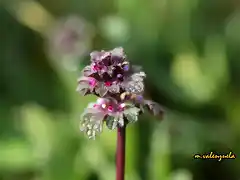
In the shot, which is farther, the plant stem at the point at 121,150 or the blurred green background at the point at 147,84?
the blurred green background at the point at 147,84

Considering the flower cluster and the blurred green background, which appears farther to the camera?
the blurred green background

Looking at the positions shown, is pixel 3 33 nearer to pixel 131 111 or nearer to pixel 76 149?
pixel 76 149

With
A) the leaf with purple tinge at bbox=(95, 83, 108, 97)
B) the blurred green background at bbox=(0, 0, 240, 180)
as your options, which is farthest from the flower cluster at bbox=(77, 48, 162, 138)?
the blurred green background at bbox=(0, 0, 240, 180)

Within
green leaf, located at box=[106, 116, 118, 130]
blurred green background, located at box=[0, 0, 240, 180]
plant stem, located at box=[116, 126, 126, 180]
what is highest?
blurred green background, located at box=[0, 0, 240, 180]

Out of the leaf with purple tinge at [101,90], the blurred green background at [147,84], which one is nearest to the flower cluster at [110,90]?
the leaf with purple tinge at [101,90]

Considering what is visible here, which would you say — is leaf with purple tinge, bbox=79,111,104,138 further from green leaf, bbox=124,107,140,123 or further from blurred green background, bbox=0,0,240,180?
blurred green background, bbox=0,0,240,180

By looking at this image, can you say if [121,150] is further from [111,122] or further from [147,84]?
[147,84]

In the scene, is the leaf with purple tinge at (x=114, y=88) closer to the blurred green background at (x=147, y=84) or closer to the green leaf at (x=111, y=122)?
the green leaf at (x=111, y=122)
